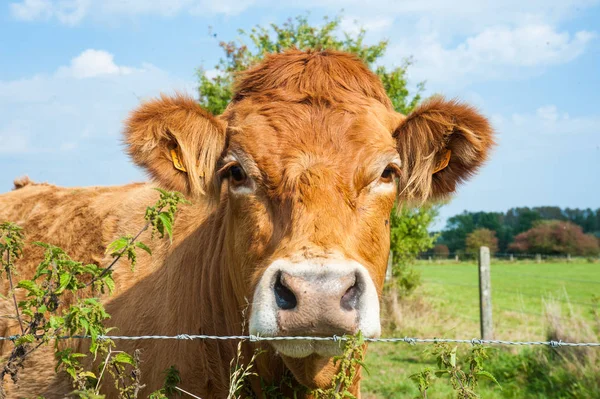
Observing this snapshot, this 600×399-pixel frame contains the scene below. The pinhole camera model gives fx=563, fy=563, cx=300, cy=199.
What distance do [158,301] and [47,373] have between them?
49.8 inches

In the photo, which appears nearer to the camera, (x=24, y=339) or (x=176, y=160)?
(x=24, y=339)

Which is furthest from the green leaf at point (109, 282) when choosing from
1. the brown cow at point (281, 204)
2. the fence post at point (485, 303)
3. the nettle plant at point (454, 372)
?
the fence post at point (485, 303)

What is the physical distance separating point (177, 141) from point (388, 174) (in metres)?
1.24

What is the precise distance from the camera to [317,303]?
2.16 meters

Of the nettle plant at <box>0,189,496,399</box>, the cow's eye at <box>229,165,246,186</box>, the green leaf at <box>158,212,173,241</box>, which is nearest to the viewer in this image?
the nettle plant at <box>0,189,496,399</box>

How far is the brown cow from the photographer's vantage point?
229cm

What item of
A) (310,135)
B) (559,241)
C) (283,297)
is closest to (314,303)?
(283,297)

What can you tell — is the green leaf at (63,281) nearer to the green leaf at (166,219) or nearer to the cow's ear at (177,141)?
the green leaf at (166,219)

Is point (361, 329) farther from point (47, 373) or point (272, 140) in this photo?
point (47, 373)

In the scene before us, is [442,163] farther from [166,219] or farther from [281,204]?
[166,219]

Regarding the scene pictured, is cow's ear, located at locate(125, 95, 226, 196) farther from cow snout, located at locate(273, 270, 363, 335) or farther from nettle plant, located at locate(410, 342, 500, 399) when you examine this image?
nettle plant, located at locate(410, 342, 500, 399)

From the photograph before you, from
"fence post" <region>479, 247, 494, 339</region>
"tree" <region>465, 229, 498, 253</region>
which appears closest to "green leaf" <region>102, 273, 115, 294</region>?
"fence post" <region>479, 247, 494, 339</region>

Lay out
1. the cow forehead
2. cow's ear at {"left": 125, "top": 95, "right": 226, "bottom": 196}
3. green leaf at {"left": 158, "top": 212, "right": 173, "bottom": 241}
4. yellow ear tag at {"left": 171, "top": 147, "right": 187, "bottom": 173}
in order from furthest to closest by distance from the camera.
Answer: yellow ear tag at {"left": 171, "top": 147, "right": 187, "bottom": 173}, cow's ear at {"left": 125, "top": 95, "right": 226, "bottom": 196}, the cow forehead, green leaf at {"left": 158, "top": 212, "right": 173, "bottom": 241}

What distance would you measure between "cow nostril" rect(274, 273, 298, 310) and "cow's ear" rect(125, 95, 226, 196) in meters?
1.27
